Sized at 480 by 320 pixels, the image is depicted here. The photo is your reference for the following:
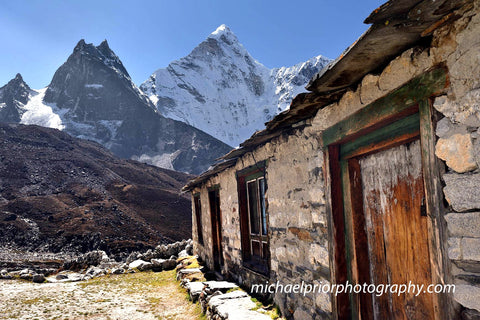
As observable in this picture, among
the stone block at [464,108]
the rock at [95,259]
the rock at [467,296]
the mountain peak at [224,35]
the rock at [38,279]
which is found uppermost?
the mountain peak at [224,35]

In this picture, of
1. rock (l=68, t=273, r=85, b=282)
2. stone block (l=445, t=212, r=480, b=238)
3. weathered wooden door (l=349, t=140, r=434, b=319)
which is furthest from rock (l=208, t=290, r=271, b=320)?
rock (l=68, t=273, r=85, b=282)

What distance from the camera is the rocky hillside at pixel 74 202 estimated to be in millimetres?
17078

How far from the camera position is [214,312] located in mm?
4629

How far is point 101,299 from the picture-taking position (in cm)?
702

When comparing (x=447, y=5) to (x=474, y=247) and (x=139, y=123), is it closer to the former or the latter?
(x=474, y=247)

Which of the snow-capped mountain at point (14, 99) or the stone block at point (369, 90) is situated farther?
the snow-capped mountain at point (14, 99)

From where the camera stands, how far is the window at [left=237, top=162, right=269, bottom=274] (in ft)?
16.5

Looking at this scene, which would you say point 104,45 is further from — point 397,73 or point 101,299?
point 397,73

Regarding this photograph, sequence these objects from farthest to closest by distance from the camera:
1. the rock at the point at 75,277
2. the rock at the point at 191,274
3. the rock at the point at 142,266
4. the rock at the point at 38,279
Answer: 1. the rock at the point at 142,266
2. the rock at the point at 75,277
3. the rock at the point at 38,279
4. the rock at the point at 191,274

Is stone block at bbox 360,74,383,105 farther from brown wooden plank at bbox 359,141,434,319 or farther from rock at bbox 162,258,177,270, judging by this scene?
rock at bbox 162,258,177,270

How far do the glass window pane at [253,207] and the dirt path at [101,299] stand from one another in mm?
1741

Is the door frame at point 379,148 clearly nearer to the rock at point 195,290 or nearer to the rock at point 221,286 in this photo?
the rock at point 221,286

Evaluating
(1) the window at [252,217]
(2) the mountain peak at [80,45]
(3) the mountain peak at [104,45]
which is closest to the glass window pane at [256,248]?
(1) the window at [252,217]

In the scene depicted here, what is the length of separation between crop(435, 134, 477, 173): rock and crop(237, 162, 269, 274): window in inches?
130
